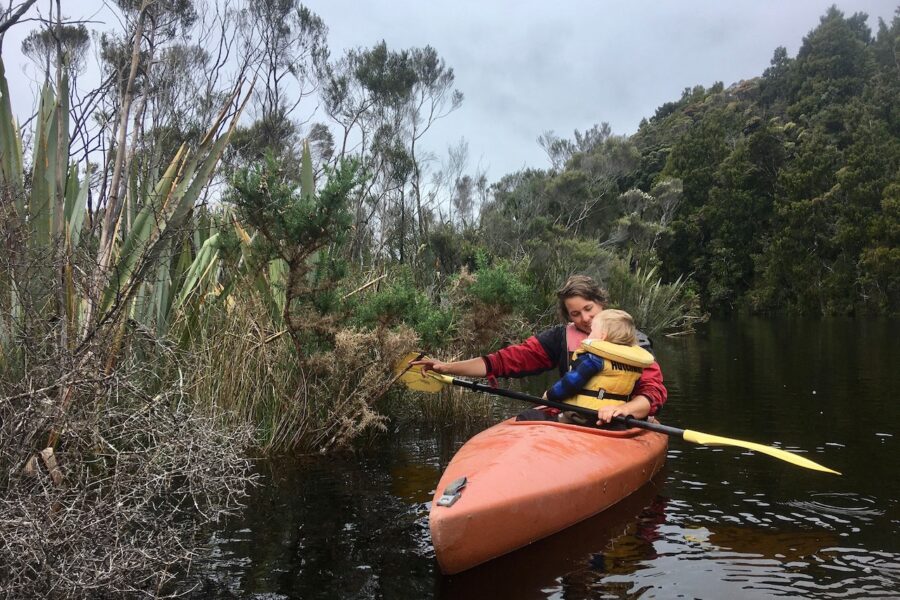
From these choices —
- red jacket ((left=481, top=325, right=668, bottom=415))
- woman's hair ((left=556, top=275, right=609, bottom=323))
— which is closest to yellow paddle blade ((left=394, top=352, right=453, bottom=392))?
red jacket ((left=481, top=325, right=668, bottom=415))

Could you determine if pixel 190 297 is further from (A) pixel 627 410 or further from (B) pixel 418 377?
(A) pixel 627 410

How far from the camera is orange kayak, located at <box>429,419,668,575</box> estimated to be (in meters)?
3.12

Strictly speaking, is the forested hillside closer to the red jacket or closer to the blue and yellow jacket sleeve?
the red jacket

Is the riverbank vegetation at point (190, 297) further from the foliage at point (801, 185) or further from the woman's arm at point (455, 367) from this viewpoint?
the foliage at point (801, 185)

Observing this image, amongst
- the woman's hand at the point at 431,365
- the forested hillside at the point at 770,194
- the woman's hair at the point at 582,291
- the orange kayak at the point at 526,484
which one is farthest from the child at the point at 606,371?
the forested hillside at the point at 770,194

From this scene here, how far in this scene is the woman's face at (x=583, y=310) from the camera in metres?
5.08

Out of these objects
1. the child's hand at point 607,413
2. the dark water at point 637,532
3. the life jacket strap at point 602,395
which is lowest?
the dark water at point 637,532

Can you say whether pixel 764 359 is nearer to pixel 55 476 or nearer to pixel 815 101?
pixel 55 476

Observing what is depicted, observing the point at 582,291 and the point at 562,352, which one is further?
the point at 562,352

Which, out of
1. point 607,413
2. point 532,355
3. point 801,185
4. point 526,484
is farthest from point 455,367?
point 801,185

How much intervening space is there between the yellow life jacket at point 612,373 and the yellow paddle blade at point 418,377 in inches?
41.1

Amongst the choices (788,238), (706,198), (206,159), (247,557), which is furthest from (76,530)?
(706,198)

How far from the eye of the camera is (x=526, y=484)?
3463 millimetres

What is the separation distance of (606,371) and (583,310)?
671mm
